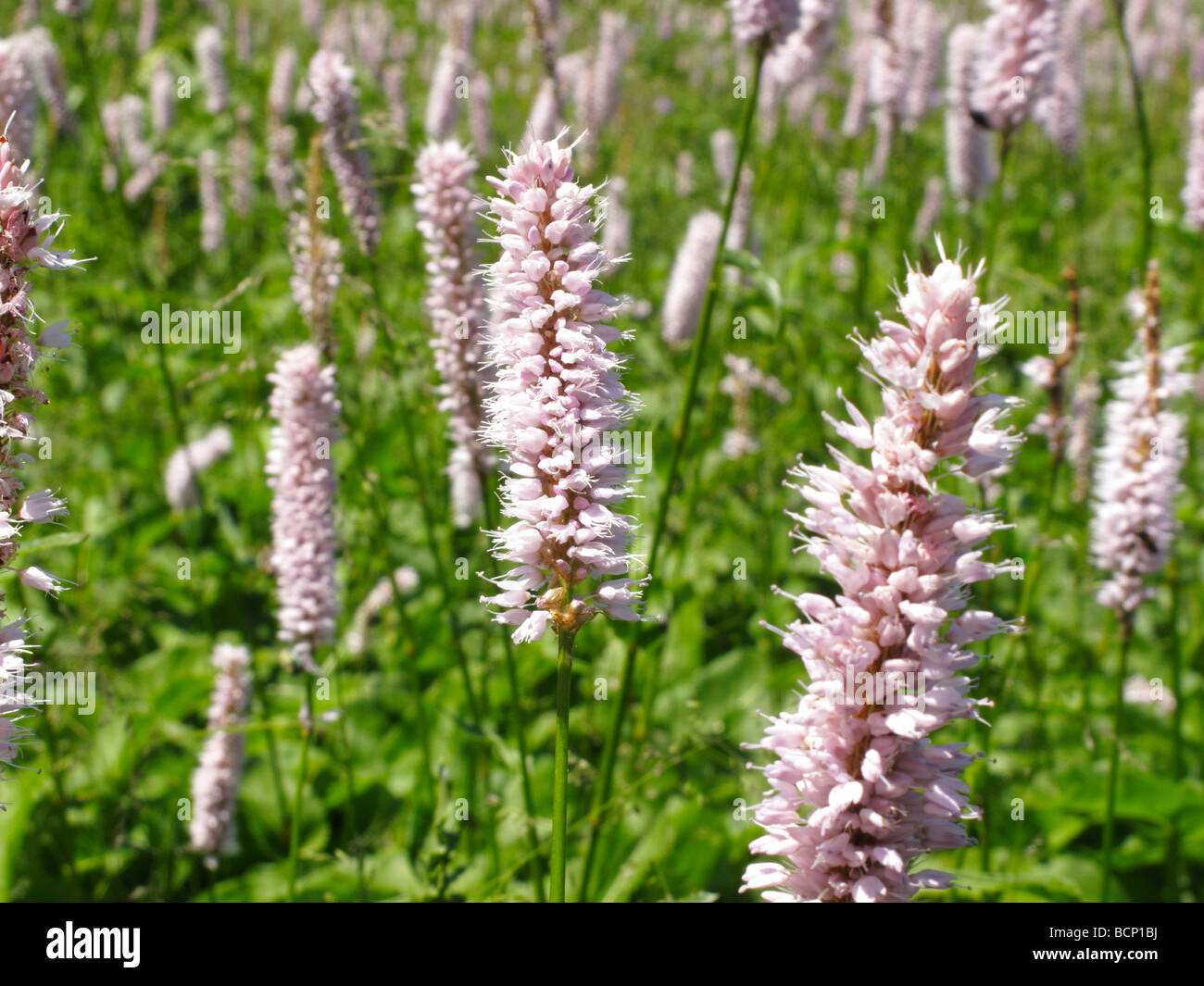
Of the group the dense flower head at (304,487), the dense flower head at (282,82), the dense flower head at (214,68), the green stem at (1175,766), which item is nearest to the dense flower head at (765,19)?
the dense flower head at (304,487)

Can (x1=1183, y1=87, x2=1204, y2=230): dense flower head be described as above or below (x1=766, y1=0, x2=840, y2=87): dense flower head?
below

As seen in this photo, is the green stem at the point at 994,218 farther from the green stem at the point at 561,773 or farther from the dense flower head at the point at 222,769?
the dense flower head at the point at 222,769

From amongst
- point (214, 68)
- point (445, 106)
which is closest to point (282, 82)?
point (214, 68)

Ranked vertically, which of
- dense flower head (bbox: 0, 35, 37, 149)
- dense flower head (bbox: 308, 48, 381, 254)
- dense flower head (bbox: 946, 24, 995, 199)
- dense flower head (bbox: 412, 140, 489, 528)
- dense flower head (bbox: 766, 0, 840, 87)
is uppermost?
dense flower head (bbox: 946, 24, 995, 199)

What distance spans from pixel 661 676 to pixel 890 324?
3.41m

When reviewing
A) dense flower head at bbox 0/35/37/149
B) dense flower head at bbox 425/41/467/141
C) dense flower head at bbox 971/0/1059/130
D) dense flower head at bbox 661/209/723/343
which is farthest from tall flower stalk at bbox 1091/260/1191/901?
dense flower head at bbox 425/41/467/141

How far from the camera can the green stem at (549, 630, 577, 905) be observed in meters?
2.10

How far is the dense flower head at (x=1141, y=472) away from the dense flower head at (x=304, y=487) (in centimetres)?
264

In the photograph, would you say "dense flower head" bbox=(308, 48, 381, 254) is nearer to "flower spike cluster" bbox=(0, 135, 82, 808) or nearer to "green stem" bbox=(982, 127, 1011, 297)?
"flower spike cluster" bbox=(0, 135, 82, 808)

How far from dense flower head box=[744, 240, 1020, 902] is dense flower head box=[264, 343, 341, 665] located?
2.00m

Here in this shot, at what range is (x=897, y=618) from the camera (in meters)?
1.79

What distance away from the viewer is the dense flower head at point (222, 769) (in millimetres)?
4078

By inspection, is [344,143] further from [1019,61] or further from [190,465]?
[1019,61]

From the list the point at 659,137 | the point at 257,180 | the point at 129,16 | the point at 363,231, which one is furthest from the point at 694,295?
the point at 129,16
